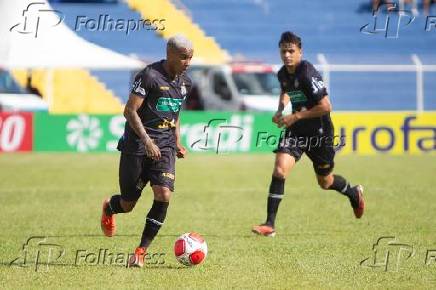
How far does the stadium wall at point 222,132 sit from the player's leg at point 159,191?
14.7 meters

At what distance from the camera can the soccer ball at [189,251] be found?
810 centimetres

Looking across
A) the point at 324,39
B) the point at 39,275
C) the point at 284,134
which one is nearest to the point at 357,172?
the point at 284,134

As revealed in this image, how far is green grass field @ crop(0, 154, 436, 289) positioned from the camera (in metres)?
7.66

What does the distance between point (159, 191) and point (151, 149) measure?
52 centimetres

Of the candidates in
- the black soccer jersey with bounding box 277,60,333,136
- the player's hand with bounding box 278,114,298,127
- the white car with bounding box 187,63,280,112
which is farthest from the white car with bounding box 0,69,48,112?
the player's hand with bounding box 278,114,298,127

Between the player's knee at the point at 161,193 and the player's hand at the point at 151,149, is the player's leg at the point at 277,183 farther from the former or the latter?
the player's hand at the point at 151,149

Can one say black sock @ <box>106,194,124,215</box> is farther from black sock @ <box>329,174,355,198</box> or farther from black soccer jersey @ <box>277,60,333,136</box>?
black sock @ <box>329,174,355,198</box>

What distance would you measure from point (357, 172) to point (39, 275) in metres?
11.6

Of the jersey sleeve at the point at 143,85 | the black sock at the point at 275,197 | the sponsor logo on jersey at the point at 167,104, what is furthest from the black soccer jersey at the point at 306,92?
the jersey sleeve at the point at 143,85

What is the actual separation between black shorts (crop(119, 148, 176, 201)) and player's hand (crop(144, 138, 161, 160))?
0.31 metres


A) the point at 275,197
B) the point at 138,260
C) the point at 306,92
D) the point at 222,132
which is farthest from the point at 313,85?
the point at 222,132

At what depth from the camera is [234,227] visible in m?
11.1

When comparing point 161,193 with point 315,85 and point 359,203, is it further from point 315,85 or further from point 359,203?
point 359,203

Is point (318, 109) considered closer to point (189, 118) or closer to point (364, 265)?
point (364, 265)
